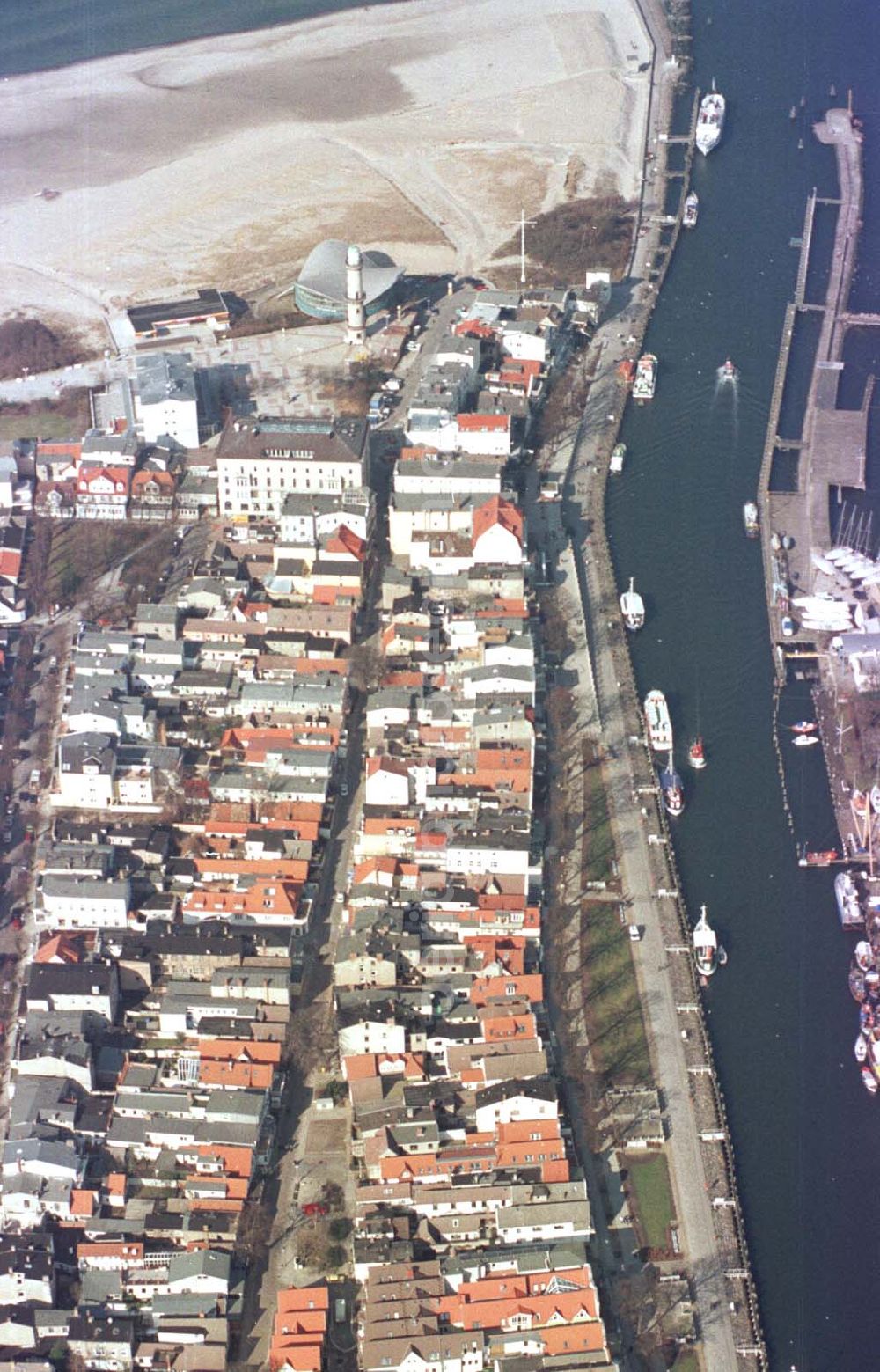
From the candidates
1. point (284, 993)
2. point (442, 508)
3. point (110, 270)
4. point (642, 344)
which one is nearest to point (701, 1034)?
point (284, 993)

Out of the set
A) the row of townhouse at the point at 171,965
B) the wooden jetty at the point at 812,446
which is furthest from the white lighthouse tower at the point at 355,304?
the wooden jetty at the point at 812,446

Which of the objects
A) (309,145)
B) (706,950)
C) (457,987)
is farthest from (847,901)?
(309,145)

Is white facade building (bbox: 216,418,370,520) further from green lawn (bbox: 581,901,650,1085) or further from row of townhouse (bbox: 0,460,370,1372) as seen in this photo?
green lawn (bbox: 581,901,650,1085)

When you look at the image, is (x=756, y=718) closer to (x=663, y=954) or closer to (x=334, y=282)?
(x=663, y=954)

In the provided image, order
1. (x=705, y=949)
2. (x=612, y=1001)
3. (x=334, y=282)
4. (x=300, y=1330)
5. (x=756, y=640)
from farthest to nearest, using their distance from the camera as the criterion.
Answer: (x=334, y=282), (x=756, y=640), (x=705, y=949), (x=612, y=1001), (x=300, y=1330)

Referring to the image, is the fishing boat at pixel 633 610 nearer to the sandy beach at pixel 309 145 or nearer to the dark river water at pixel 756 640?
the dark river water at pixel 756 640

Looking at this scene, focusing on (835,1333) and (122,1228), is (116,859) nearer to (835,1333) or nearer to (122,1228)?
(122,1228)

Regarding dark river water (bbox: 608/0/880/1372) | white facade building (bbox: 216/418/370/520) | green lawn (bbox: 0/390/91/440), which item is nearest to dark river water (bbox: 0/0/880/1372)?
dark river water (bbox: 608/0/880/1372)
